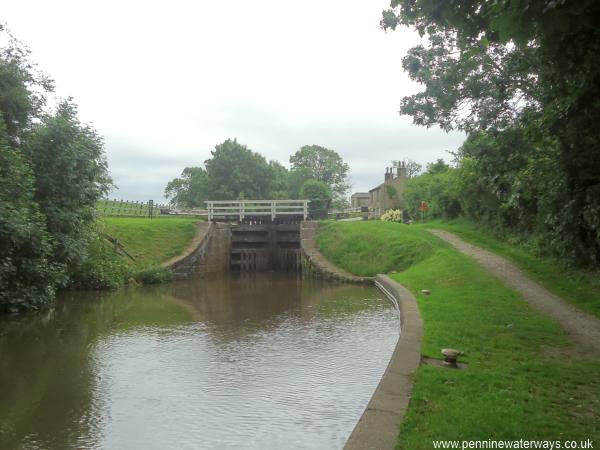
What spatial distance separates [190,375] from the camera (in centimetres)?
718

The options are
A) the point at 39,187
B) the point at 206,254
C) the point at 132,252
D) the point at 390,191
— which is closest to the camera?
the point at 39,187

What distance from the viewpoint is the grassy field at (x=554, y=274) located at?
1093cm

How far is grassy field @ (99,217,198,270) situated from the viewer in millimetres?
21172

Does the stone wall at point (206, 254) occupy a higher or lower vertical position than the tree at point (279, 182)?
lower

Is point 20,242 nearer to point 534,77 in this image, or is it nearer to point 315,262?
point 534,77

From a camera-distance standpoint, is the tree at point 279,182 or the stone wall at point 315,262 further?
the tree at point 279,182

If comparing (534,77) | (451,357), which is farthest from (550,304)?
(451,357)

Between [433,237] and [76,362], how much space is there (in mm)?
16933

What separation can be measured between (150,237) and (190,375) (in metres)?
16.9

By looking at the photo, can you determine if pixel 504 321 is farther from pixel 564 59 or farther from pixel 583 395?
pixel 564 59

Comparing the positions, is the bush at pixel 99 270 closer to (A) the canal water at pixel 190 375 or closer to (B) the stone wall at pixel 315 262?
(A) the canal water at pixel 190 375

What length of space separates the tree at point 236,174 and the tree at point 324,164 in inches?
666

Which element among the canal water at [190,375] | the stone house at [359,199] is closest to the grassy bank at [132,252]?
the canal water at [190,375]

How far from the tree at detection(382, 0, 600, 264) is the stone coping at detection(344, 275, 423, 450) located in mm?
3268
